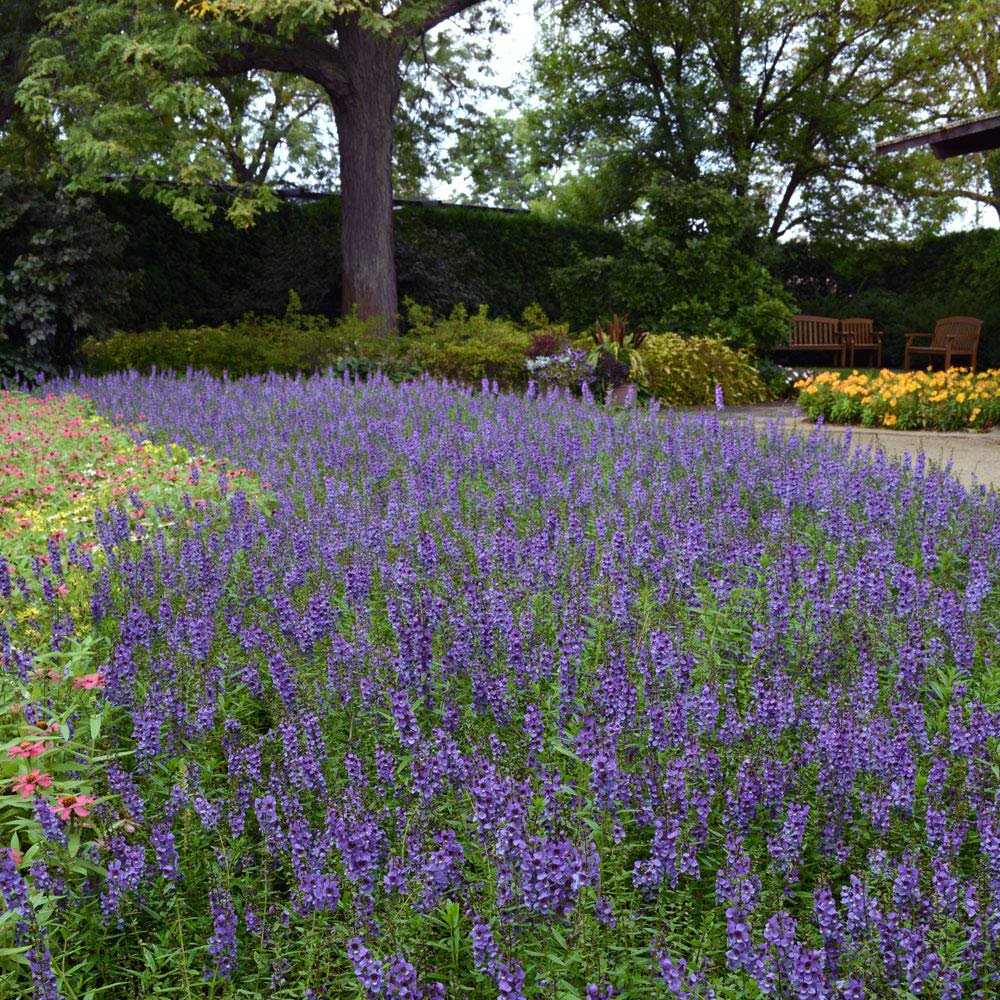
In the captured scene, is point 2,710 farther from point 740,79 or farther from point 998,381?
point 740,79

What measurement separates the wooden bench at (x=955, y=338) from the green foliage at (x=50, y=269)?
15535mm

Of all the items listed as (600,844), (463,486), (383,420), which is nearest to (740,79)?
(383,420)

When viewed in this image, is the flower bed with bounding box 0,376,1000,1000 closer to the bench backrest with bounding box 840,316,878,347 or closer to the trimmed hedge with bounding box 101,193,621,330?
the trimmed hedge with bounding box 101,193,621,330

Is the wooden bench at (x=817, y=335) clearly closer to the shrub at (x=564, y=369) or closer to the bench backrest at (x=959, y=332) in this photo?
the bench backrest at (x=959, y=332)

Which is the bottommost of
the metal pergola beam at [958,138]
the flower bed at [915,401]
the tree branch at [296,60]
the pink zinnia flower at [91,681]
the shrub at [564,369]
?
the pink zinnia flower at [91,681]

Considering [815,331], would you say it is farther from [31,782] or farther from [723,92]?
[31,782]

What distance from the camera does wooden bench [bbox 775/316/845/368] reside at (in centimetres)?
2217

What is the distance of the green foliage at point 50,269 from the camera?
14945mm

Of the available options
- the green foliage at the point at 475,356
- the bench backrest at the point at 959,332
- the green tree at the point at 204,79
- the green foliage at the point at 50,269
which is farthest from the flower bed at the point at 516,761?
the bench backrest at the point at 959,332

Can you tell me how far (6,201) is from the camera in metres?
15.3

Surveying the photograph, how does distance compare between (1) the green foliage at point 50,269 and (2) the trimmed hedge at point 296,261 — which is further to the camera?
(2) the trimmed hedge at point 296,261

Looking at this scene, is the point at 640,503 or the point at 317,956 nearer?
the point at 317,956

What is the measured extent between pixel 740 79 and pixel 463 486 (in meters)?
21.1

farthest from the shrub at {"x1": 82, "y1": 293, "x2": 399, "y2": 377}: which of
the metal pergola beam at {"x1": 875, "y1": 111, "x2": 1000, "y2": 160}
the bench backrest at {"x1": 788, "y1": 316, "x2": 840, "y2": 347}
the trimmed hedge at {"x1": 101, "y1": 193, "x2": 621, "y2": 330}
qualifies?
the bench backrest at {"x1": 788, "y1": 316, "x2": 840, "y2": 347}
